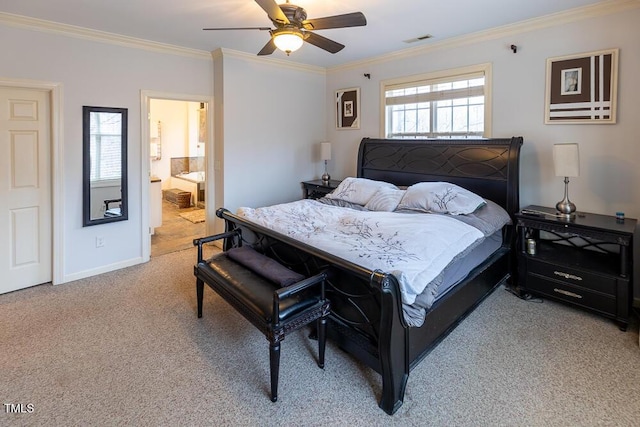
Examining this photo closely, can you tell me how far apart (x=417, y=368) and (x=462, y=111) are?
3088mm

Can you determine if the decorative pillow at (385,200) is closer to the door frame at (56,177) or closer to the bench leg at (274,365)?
the bench leg at (274,365)

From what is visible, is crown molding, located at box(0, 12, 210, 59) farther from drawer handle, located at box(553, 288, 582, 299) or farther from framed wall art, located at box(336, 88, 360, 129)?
drawer handle, located at box(553, 288, 582, 299)

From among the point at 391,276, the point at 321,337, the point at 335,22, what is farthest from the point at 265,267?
the point at 335,22

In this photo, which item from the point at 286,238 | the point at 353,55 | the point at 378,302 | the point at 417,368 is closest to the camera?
the point at 378,302

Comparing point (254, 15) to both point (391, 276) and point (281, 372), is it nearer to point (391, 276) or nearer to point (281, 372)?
point (391, 276)

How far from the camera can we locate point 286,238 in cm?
265

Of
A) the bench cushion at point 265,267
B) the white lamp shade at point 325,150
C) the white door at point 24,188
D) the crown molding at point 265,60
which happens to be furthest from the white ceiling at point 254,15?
the bench cushion at point 265,267

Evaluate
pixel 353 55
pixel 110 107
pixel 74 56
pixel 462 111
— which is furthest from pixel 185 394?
pixel 353 55

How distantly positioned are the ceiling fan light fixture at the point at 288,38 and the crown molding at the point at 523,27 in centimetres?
224

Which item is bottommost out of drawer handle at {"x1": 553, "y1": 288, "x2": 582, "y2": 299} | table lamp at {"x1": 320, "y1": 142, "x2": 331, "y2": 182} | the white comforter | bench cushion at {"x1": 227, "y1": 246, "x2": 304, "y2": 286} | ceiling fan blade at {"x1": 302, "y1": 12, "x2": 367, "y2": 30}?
drawer handle at {"x1": 553, "y1": 288, "x2": 582, "y2": 299}

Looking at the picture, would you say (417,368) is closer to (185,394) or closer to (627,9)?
(185,394)

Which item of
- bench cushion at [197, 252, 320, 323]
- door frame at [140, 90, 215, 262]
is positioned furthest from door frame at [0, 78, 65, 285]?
bench cushion at [197, 252, 320, 323]

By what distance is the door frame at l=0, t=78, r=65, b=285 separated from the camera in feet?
11.7

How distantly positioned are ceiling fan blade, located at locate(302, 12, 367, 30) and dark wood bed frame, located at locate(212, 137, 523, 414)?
1.59 m
